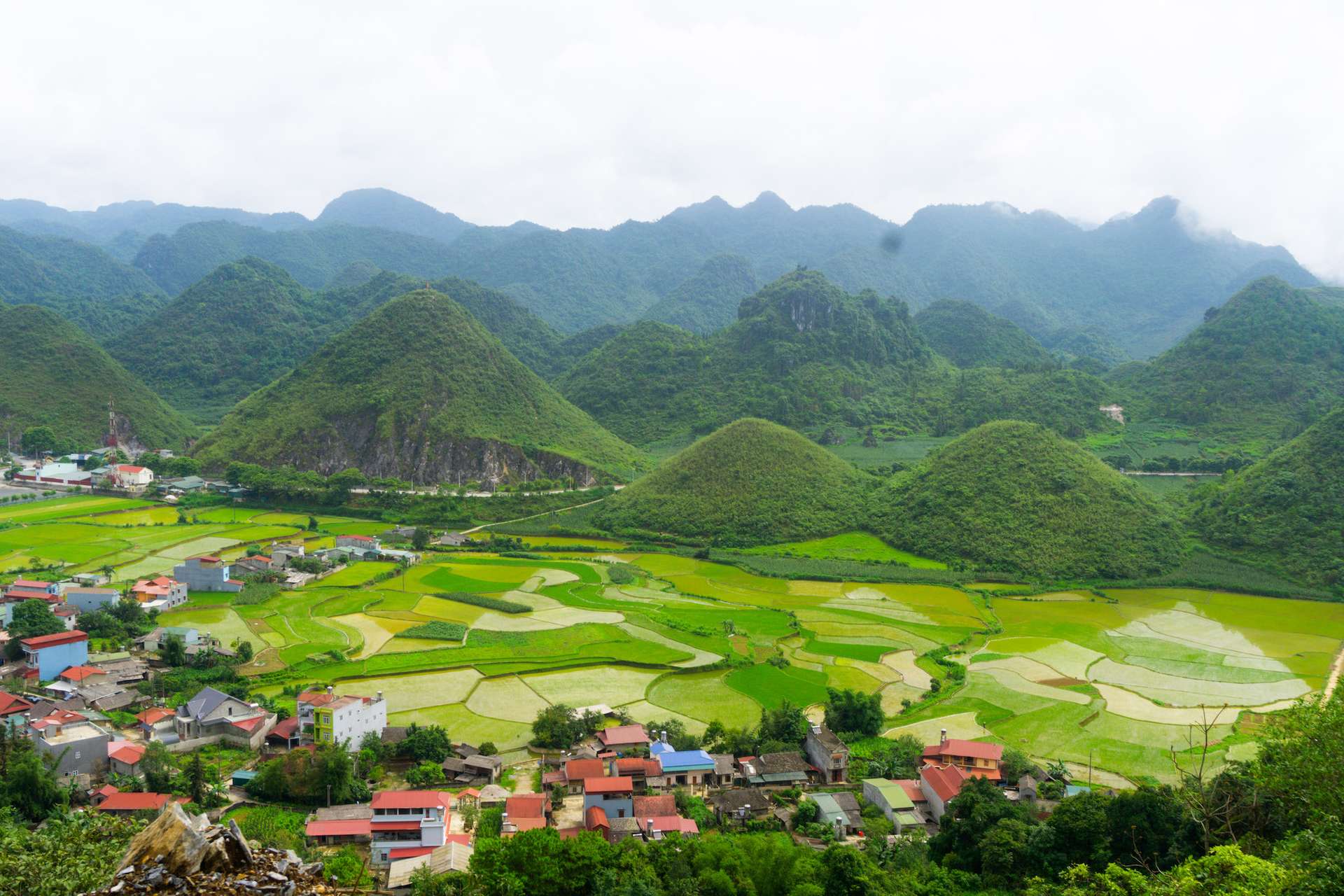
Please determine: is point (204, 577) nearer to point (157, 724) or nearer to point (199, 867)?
point (157, 724)

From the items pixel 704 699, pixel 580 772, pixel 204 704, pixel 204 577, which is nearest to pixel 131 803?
pixel 204 704

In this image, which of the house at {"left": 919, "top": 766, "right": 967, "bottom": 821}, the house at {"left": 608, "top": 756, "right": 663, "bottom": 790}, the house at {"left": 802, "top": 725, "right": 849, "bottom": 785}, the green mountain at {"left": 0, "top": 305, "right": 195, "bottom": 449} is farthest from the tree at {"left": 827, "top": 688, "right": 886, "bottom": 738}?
the green mountain at {"left": 0, "top": 305, "right": 195, "bottom": 449}

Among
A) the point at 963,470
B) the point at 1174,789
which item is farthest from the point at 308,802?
the point at 963,470

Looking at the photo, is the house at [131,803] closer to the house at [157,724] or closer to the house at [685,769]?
the house at [157,724]

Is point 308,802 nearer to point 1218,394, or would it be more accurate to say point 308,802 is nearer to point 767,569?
point 767,569

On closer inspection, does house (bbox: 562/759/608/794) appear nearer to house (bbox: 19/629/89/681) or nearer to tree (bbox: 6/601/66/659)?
house (bbox: 19/629/89/681)
